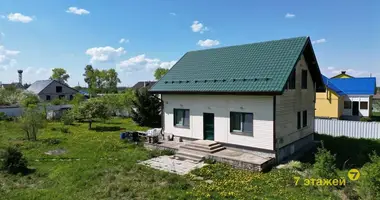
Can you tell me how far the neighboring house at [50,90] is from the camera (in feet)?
161

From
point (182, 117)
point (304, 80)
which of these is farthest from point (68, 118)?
point (304, 80)

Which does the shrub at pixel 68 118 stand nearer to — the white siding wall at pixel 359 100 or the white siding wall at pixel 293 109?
the white siding wall at pixel 293 109

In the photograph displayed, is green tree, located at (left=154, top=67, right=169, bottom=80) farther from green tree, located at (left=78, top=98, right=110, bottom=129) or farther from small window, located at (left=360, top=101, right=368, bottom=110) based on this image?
small window, located at (left=360, top=101, right=368, bottom=110)

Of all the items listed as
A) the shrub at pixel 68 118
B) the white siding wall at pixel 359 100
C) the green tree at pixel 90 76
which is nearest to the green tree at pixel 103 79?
the green tree at pixel 90 76

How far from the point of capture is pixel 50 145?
15.0 metres

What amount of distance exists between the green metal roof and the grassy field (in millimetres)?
4107

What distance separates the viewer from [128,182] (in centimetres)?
882

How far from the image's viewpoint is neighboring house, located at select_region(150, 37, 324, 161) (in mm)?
11500

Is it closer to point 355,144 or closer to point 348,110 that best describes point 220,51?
point 355,144

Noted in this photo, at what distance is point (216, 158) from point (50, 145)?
1066 cm

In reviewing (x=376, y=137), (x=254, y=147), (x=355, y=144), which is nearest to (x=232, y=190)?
(x=254, y=147)

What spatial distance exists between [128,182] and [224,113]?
6266 mm

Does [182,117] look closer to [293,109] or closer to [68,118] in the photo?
[293,109]

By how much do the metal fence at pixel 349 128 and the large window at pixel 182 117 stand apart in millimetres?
11121
